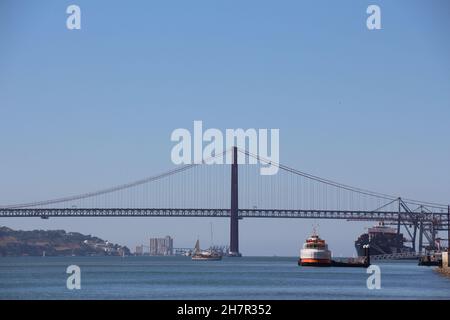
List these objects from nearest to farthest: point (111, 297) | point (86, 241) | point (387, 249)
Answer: point (111, 297), point (387, 249), point (86, 241)

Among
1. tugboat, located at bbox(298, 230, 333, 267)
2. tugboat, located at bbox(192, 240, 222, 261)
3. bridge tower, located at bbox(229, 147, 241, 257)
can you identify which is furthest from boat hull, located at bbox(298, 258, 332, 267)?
tugboat, located at bbox(192, 240, 222, 261)

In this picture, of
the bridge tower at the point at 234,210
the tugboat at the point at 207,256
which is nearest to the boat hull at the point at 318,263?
the bridge tower at the point at 234,210

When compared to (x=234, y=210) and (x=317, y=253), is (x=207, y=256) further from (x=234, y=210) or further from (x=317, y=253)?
(x=317, y=253)

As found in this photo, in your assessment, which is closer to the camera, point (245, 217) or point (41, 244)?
point (245, 217)

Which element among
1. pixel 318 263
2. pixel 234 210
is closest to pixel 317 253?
pixel 318 263
